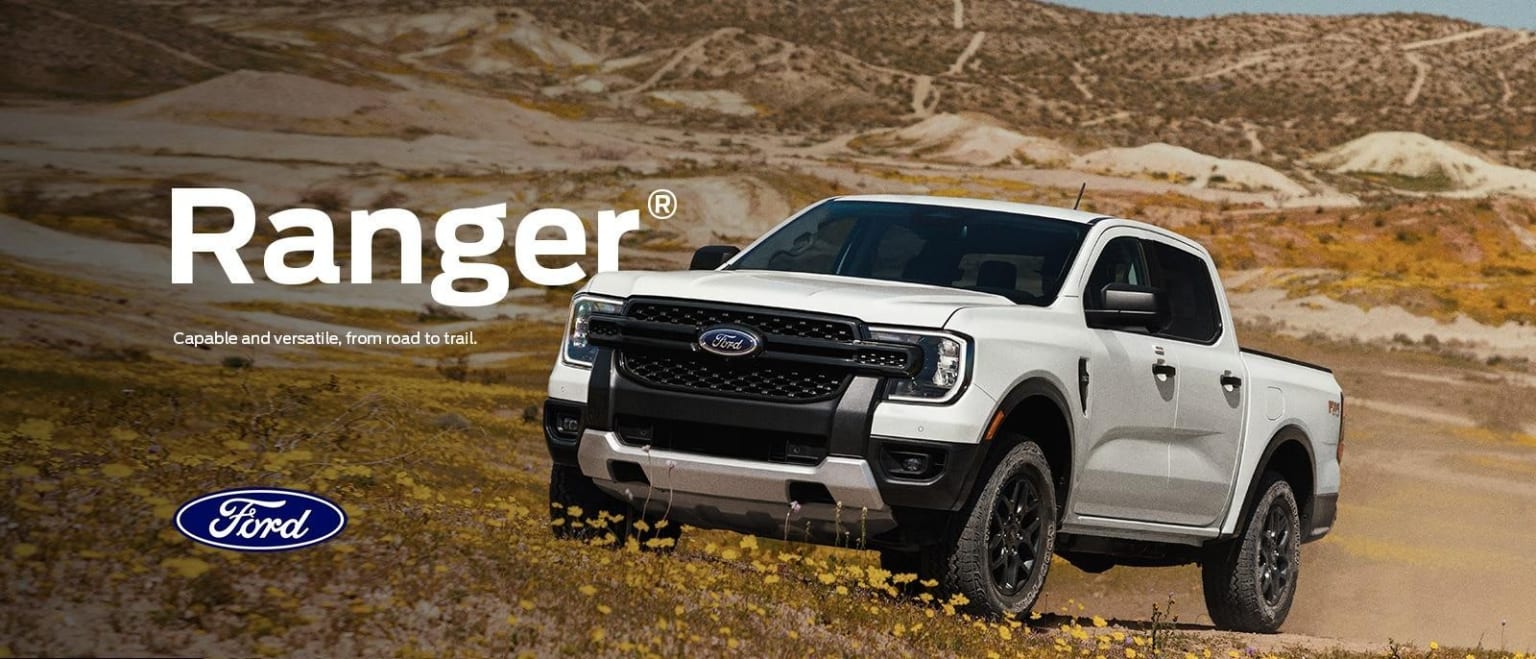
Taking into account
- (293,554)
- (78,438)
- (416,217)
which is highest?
(293,554)

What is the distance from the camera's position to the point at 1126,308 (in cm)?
846

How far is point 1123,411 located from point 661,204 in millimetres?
70412

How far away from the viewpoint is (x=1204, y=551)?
10.6 m

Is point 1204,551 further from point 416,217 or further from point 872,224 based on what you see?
point 416,217

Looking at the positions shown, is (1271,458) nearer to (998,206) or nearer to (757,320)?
(998,206)

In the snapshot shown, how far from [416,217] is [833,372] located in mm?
71355

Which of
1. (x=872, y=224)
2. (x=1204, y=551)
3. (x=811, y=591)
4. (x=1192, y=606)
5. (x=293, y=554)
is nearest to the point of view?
(x=293, y=554)

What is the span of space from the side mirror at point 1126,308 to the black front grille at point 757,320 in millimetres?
1551

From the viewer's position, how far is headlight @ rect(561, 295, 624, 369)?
796cm

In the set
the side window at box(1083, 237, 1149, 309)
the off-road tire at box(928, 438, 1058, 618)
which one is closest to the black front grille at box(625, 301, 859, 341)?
the off-road tire at box(928, 438, 1058, 618)

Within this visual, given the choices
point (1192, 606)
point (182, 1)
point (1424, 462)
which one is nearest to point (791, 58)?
point (182, 1)

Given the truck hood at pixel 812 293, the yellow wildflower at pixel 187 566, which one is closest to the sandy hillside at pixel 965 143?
the truck hood at pixel 812 293

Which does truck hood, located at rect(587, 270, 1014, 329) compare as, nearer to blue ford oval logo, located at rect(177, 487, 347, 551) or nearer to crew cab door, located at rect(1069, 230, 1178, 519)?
crew cab door, located at rect(1069, 230, 1178, 519)

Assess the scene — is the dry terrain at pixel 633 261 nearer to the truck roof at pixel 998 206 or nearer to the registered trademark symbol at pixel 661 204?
the registered trademark symbol at pixel 661 204
